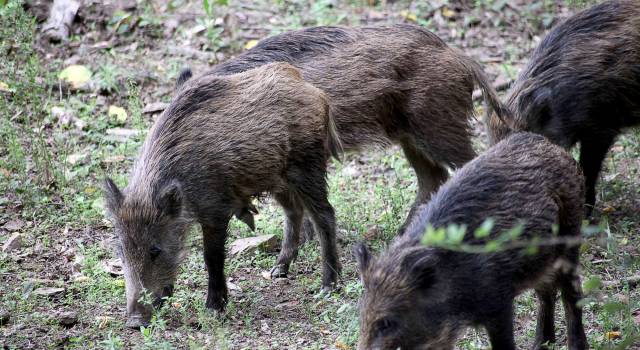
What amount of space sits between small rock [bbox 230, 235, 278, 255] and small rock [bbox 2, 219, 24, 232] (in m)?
1.76

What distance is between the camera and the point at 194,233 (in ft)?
21.6

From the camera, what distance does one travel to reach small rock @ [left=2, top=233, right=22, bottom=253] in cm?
709

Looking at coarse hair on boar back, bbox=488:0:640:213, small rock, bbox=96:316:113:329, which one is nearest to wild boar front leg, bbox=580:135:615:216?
coarse hair on boar back, bbox=488:0:640:213

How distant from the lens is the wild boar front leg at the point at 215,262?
6168 millimetres

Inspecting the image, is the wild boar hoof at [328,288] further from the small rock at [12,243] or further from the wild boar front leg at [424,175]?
the small rock at [12,243]

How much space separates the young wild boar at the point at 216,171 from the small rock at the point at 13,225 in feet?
5.84

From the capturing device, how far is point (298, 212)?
706 centimetres

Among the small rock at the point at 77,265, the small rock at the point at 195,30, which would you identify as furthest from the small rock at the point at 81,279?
the small rock at the point at 195,30

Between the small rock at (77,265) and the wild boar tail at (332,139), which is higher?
the wild boar tail at (332,139)

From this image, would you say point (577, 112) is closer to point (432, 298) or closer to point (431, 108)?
point (431, 108)

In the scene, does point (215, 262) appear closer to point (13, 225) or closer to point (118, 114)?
point (13, 225)

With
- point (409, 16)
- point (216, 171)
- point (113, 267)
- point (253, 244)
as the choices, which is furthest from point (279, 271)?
point (409, 16)

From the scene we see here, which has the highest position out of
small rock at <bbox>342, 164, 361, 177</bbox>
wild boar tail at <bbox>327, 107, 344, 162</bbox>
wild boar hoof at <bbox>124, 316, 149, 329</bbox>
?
wild boar tail at <bbox>327, 107, 344, 162</bbox>

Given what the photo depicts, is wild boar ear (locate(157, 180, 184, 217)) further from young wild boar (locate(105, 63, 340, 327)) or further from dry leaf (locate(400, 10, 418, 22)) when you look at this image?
dry leaf (locate(400, 10, 418, 22))
